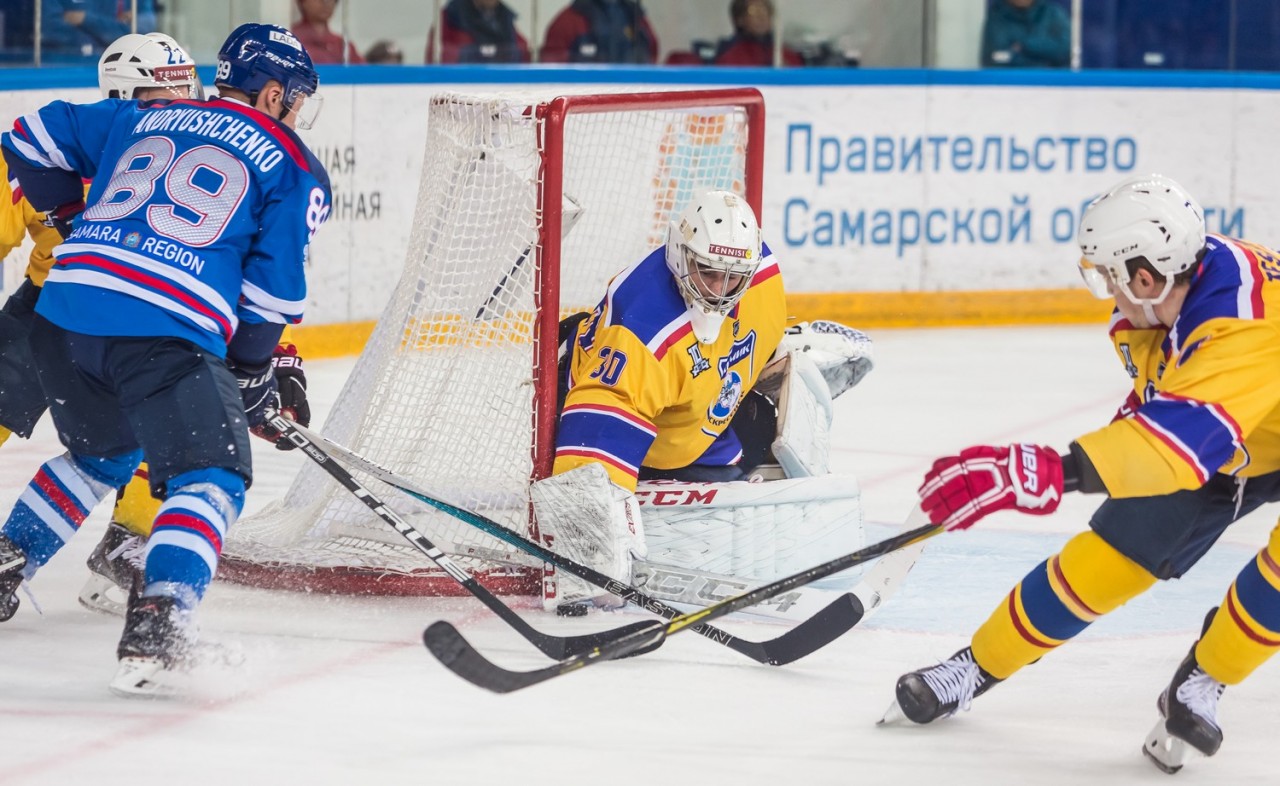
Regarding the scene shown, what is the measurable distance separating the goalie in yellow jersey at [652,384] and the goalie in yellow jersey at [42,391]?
1.75 ft

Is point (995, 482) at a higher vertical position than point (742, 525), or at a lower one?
higher

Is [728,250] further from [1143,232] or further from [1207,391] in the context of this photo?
[1207,391]

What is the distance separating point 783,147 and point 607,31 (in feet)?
2.71

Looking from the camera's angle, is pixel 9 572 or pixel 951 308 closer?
pixel 9 572

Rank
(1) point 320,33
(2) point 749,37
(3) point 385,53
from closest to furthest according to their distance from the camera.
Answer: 1. (1) point 320,33
2. (3) point 385,53
3. (2) point 749,37

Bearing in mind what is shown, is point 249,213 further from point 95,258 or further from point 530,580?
point 530,580

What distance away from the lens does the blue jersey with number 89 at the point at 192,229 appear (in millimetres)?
2914

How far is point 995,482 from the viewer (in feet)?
8.25

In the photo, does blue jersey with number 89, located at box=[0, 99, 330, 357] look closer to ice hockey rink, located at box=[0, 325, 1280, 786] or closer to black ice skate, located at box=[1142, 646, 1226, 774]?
ice hockey rink, located at box=[0, 325, 1280, 786]

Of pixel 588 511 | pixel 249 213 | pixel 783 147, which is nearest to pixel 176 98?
pixel 249 213

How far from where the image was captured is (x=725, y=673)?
10.4ft

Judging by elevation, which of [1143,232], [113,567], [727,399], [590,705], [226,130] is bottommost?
[590,705]

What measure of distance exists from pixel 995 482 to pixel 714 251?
1.00 metres

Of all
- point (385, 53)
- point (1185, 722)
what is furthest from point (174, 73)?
point (385, 53)
